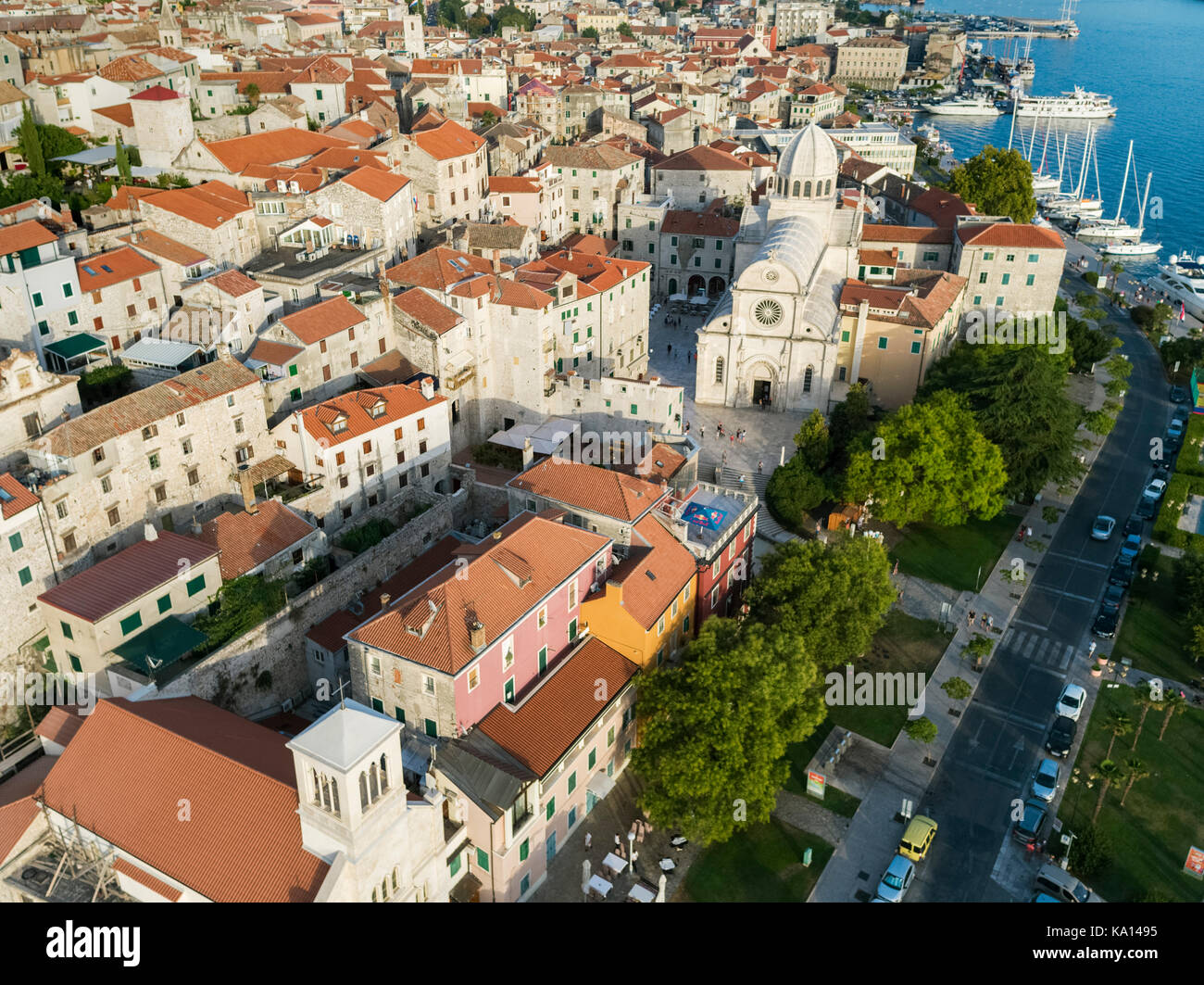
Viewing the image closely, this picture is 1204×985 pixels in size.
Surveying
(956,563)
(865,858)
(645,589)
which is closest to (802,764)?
(865,858)

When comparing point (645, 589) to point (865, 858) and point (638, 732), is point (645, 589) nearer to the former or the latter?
point (638, 732)

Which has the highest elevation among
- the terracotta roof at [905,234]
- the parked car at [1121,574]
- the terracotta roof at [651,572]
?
the terracotta roof at [905,234]

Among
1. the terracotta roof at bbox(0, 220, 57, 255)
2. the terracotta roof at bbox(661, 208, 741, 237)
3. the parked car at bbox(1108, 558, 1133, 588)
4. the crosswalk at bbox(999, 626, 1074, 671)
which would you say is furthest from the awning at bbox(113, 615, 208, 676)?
the terracotta roof at bbox(661, 208, 741, 237)

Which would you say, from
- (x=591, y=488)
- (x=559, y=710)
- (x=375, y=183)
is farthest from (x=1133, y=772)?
(x=375, y=183)

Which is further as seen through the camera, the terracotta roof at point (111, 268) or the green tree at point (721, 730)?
the terracotta roof at point (111, 268)

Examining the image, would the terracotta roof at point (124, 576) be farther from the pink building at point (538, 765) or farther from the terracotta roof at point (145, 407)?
the pink building at point (538, 765)

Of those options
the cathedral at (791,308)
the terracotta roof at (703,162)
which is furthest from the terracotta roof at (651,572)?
the terracotta roof at (703,162)

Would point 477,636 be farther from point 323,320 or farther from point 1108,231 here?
point 1108,231
